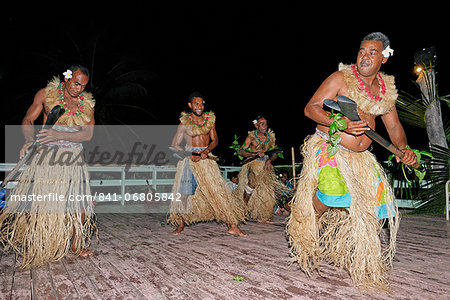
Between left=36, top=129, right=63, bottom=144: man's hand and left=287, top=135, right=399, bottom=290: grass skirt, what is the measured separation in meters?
1.91

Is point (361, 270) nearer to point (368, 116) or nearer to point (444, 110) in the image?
point (368, 116)

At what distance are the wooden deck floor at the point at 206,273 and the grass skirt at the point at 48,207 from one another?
0.15 m

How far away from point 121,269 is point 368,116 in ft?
6.66

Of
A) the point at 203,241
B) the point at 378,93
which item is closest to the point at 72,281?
the point at 203,241

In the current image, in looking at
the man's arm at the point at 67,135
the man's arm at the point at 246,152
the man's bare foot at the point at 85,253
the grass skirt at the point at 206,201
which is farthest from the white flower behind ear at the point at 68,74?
the man's arm at the point at 246,152

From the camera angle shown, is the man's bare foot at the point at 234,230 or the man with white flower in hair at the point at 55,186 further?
the man's bare foot at the point at 234,230

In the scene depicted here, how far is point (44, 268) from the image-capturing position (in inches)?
92.9

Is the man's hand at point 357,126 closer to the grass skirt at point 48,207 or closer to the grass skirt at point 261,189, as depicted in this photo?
the grass skirt at point 48,207

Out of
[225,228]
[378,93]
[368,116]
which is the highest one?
[378,93]

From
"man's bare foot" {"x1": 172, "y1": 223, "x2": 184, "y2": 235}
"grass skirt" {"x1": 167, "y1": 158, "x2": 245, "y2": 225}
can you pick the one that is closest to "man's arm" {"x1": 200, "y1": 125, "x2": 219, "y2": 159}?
"grass skirt" {"x1": 167, "y1": 158, "x2": 245, "y2": 225}

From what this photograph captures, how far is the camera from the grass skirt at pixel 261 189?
15.7 feet

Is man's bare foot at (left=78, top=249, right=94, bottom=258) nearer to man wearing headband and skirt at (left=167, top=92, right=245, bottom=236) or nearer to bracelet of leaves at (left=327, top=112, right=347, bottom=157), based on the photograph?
man wearing headband and skirt at (left=167, top=92, right=245, bottom=236)

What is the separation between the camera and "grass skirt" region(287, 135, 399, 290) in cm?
197

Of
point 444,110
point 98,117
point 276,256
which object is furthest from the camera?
point 98,117
